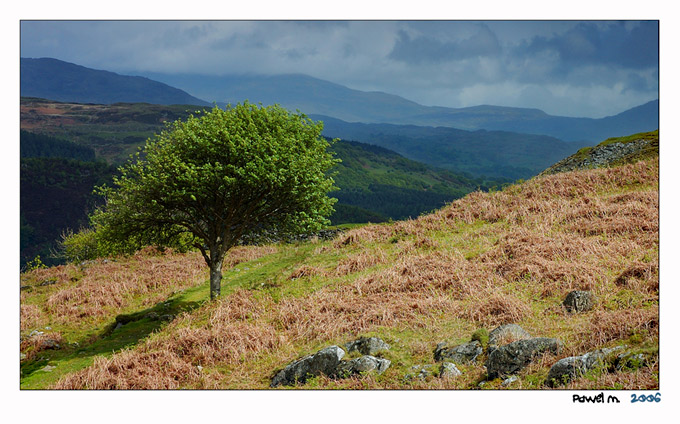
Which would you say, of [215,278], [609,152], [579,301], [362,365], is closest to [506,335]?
[579,301]

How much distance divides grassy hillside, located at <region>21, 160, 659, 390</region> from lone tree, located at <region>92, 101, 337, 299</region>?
3.91m

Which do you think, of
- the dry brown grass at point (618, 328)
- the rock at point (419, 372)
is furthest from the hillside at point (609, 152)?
the rock at point (419, 372)

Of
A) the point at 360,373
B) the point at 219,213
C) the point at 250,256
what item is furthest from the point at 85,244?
the point at 360,373

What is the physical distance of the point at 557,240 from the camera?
73.2ft

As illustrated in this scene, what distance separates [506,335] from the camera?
12.6 m

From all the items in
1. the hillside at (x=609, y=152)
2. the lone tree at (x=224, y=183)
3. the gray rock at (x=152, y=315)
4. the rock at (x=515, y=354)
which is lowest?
the gray rock at (x=152, y=315)

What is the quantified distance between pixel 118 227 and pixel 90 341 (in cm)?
774

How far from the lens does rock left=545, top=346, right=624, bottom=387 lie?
951cm

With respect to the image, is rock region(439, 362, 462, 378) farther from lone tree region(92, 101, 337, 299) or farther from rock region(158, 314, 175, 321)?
rock region(158, 314, 175, 321)

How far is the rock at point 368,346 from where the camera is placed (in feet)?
45.1

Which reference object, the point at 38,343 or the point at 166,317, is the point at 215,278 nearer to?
the point at 166,317

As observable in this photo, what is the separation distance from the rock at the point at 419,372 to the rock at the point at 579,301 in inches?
255

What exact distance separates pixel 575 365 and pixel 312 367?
726cm

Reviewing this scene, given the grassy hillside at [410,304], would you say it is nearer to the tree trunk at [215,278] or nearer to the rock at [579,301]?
the rock at [579,301]
